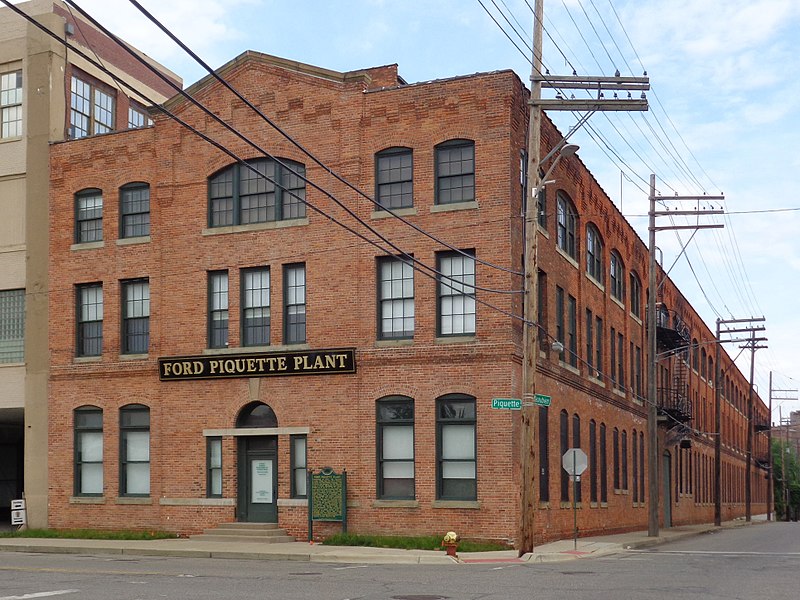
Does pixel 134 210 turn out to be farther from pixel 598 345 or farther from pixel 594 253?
pixel 598 345

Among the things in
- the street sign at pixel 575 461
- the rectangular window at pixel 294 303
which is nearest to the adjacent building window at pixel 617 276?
the street sign at pixel 575 461

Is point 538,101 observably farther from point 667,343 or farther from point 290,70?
point 667,343

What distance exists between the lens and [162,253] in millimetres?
32188

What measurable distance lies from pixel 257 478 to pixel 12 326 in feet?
31.4

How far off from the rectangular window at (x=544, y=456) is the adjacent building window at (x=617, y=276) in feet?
38.0

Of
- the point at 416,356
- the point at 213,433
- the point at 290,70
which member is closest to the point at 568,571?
the point at 416,356

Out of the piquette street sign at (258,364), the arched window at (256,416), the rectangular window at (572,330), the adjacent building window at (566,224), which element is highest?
the adjacent building window at (566,224)

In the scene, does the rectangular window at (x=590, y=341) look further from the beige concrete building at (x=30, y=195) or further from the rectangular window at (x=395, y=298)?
the beige concrete building at (x=30, y=195)

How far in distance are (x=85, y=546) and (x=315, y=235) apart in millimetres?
10054

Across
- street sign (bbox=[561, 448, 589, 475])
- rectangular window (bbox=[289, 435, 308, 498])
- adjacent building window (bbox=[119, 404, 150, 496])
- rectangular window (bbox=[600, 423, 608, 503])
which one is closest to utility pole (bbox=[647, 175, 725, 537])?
rectangular window (bbox=[600, 423, 608, 503])

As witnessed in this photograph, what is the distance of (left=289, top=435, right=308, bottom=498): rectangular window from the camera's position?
2988cm

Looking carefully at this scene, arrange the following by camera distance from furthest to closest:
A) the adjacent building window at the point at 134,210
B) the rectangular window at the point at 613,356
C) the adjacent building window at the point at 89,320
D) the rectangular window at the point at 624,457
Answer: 1. the rectangular window at the point at 624,457
2. the rectangular window at the point at 613,356
3. the adjacent building window at the point at 89,320
4. the adjacent building window at the point at 134,210

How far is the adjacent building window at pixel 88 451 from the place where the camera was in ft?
107

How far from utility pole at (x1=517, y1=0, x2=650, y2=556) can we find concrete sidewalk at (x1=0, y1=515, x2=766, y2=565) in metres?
1.16
